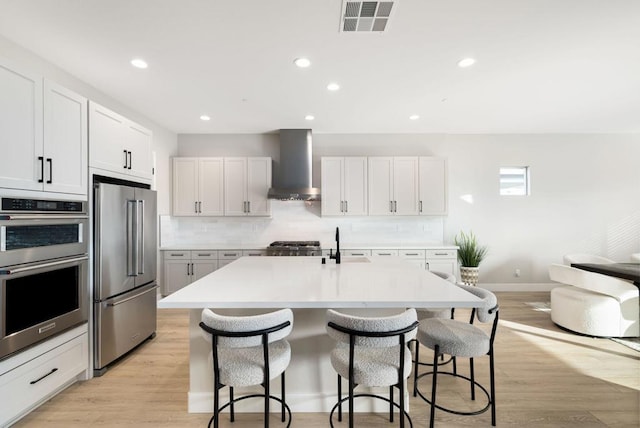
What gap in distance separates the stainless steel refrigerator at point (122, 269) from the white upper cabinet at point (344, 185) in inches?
104

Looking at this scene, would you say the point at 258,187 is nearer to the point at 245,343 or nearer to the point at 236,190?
the point at 236,190

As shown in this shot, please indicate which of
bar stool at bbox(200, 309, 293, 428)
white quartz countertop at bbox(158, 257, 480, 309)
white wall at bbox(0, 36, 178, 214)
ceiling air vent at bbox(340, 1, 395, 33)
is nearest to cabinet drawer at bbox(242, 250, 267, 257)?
white wall at bbox(0, 36, 178, 214)

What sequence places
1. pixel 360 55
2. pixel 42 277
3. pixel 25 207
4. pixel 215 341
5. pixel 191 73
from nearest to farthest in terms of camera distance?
pixel 215 341, pixel 25 207, pixel 42 277, pixel 360 55, pixel 191 73

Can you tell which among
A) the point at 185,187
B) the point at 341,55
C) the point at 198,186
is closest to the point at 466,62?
the point at 341,55

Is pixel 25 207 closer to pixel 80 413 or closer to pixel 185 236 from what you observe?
pixel 80 413

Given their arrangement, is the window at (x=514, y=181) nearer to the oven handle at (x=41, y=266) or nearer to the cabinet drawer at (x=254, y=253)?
the cabinet drawer at (x=254, y=253)

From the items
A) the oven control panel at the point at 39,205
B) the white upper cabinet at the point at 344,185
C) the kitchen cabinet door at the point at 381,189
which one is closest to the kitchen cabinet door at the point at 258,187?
the white upper cabinet at the point at 344,185

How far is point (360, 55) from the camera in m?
2.55

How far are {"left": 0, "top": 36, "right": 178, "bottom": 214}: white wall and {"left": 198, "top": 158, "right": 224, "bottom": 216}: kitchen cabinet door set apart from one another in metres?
0.55

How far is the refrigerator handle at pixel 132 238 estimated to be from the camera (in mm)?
2707

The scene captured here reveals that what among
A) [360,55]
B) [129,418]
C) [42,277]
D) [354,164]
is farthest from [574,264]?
[42,277]

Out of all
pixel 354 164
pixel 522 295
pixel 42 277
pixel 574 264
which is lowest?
pixel 522 295

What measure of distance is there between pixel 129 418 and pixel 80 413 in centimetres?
38

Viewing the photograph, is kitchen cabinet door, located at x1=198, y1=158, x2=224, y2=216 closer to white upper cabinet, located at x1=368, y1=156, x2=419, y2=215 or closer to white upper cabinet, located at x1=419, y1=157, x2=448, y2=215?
white upper cabinet, located at x1=368, y1=156, x2=419, y2=215
